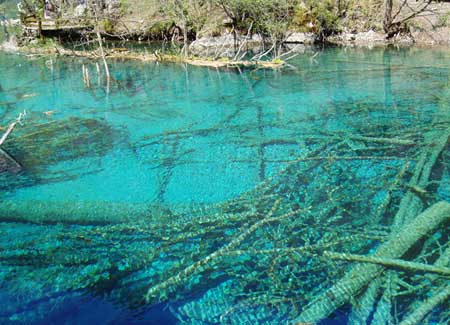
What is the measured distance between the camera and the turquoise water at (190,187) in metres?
4.68

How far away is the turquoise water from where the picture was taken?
4676 millimetres

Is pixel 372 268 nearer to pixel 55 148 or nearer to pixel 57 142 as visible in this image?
pixel 55 148

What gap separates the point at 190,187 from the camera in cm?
746

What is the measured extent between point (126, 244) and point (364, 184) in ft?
12.8

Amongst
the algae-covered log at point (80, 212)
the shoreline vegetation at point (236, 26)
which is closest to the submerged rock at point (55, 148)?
the algae-covered log at point (80, 212)

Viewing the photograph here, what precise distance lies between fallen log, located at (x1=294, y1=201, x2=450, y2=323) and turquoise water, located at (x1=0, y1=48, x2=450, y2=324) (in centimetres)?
16

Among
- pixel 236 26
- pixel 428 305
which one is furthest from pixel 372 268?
pixel 236 26

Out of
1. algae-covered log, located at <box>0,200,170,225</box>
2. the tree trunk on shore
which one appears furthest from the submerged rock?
the tree trunk on shore

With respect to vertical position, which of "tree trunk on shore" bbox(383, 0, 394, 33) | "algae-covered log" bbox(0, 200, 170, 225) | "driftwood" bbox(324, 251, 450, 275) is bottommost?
"driftwood" bbox(324, 251, 450, 275)

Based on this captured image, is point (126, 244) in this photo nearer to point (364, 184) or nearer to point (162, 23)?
point (364, 184)

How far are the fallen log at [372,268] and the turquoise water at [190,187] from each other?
0.53 ft

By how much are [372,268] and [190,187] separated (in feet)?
12.2

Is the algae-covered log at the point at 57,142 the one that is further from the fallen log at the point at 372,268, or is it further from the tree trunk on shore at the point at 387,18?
the tree trunk on shore at the point at 387,18

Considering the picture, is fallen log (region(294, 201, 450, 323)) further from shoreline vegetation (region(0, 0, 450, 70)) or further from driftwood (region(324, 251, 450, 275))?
shoreline vegetation (region(0, 0, 450, 70))
